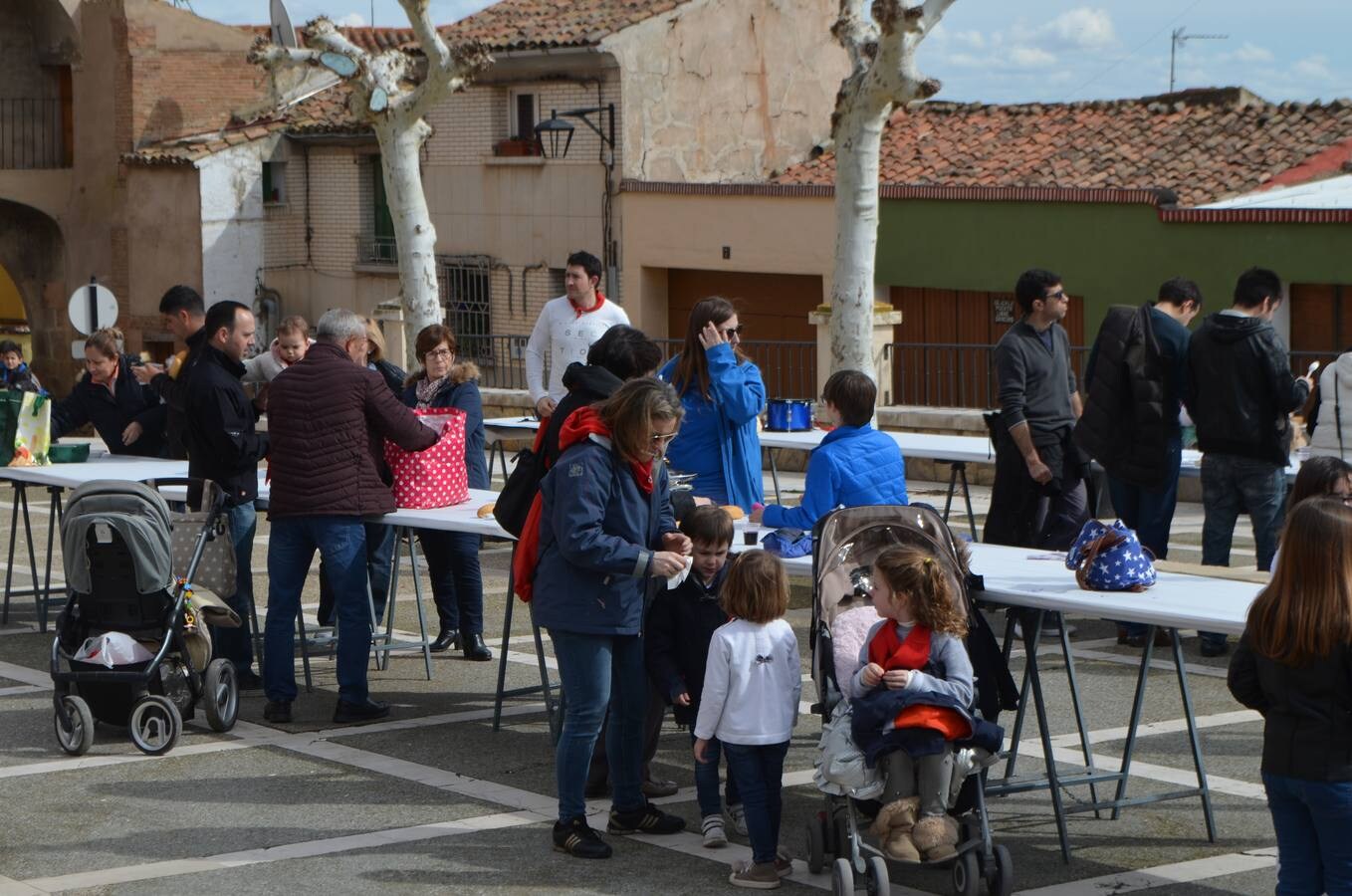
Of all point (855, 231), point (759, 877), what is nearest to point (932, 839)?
point (759, 877)

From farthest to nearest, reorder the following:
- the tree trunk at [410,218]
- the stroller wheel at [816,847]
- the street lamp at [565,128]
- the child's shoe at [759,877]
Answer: the street lamp at [565,128]
the tree trunk at [410,218]
the stroller wheel at [816,847]
the child's shoe at [759,877]

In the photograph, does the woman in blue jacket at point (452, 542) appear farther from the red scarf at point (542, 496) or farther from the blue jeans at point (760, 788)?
the blue jeans at point (760, 788)

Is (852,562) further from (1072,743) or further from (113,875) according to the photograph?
(113,875)

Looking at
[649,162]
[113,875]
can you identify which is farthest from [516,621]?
[649,162]

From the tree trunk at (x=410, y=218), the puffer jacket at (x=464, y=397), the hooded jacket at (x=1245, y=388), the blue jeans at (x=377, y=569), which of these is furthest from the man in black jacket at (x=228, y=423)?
the tree trunk at (x=410, y=218)

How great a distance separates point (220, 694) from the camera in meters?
9.28

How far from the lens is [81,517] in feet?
29.9

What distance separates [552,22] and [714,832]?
29.9 metres

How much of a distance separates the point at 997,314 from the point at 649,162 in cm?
794

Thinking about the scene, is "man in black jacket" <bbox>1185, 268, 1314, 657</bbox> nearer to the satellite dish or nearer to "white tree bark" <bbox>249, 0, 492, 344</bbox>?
"white tree bark" <bbox>249, 0, 492, 344</bbox>

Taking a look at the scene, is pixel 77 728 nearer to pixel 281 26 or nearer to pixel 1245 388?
pixel 1245 388

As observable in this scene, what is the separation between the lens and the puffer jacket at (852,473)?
7.91 metres

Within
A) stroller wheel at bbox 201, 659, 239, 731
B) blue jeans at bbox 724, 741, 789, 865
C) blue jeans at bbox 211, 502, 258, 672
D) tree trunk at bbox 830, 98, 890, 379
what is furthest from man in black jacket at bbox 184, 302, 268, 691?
tree trunk at bbox 830, 98, 890, 379

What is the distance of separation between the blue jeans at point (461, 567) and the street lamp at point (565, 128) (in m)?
23.3
